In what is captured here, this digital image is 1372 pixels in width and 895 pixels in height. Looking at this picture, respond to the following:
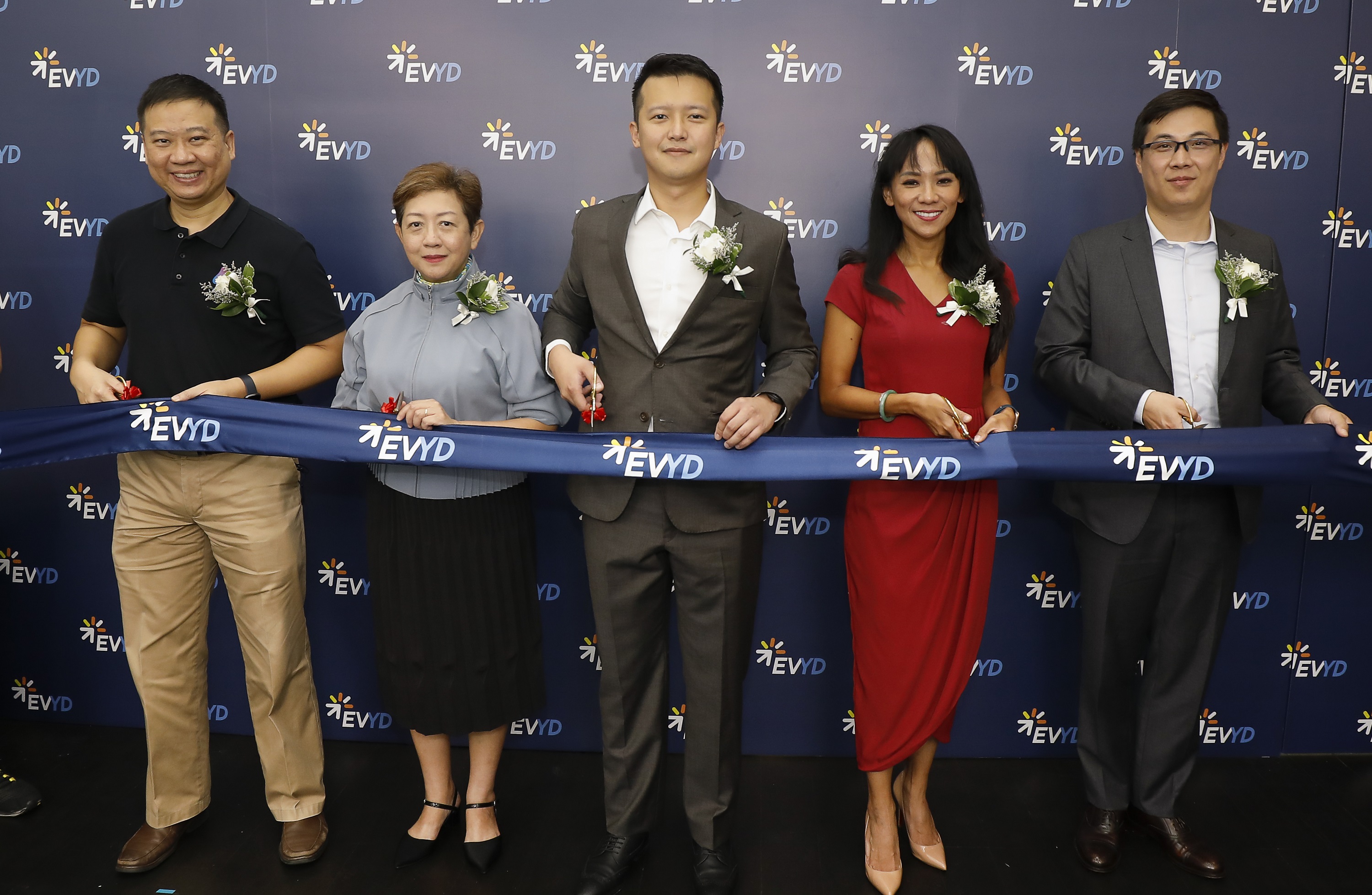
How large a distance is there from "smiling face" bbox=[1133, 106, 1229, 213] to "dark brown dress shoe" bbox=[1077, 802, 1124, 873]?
1.86 metres

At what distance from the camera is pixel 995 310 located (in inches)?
97.1

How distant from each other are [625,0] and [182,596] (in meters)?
2.43

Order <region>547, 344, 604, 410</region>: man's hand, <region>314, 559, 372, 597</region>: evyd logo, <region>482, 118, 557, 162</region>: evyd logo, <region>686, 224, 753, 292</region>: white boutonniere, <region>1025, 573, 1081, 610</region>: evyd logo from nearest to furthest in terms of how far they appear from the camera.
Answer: <region>686, 224, 753, 292</region>: white boutonniere → <region>547, 344, 604, 410</region>: man's hand → <region>482, 118, 557, 162</region>: evyd logo → <region>1025, 573, 1081, 610</region>: evyd logo → <region>314, 559, 372, 597</region>: evyd logo

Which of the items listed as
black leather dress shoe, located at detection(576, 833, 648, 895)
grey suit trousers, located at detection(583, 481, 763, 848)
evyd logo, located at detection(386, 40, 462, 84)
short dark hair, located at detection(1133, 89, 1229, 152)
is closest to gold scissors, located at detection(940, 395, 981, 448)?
grey suit trousers, located at detection(583, 481, 763, 848)

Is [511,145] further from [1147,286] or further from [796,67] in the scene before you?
[1147,286]

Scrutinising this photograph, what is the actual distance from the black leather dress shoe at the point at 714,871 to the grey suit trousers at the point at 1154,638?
116 cm

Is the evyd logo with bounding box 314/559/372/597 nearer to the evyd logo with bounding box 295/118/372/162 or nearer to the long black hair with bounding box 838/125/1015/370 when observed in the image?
the evyd logo with bounding box 295/118/372/162

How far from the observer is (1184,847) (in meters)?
2.68

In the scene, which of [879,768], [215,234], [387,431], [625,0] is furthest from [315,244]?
[879,768]

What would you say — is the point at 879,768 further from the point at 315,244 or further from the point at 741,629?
the point at 315,244

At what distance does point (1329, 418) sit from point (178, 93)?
3.37 m

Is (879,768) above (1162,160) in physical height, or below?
below

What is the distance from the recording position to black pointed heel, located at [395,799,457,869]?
2.67m

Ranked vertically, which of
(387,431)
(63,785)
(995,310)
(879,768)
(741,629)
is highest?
(995,310)
